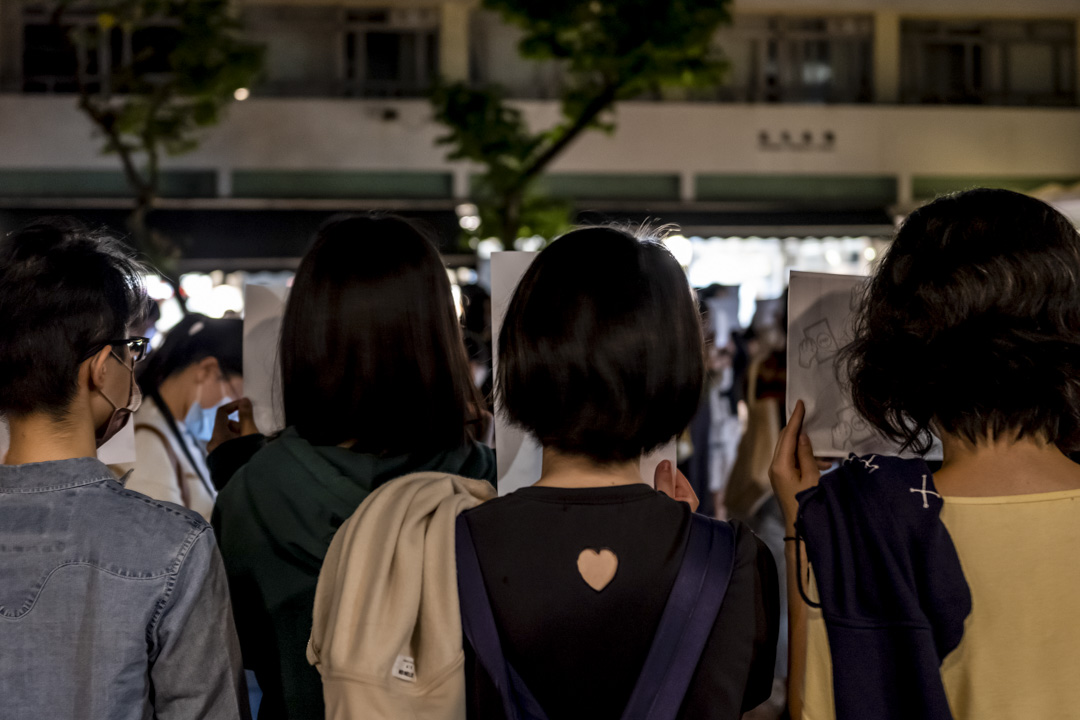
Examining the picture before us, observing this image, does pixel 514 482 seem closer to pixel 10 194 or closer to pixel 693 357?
pixel 693 357

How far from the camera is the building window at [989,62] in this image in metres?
15.1

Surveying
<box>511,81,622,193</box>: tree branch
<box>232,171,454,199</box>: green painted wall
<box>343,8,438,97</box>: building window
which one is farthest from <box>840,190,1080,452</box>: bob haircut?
<box>343,8,438,97</box>: building window

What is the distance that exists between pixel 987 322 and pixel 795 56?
14.7m

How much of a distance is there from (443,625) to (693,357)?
1.75 ft

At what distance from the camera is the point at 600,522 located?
4.32 ft

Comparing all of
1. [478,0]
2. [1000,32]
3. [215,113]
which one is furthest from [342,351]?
[1000,32]

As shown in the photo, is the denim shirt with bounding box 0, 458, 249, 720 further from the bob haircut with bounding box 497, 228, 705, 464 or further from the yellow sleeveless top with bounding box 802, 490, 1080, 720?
the yellow sleeveless top with bounding box 802, 490, 1080, 720

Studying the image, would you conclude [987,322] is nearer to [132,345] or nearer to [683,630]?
[683,630]

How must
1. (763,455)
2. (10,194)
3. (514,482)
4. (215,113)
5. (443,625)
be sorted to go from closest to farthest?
(443,625) < (514,482) < (763,455) < (215,113) < (10,194)

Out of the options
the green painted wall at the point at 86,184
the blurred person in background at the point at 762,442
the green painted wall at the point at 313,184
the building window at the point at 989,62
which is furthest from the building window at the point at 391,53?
the blurred person in background at the point at 762,442

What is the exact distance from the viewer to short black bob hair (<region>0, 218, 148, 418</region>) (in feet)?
4.86

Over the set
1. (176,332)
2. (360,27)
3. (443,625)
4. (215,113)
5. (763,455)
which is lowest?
(763,455)

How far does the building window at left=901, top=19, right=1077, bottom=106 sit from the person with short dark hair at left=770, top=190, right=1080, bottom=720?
1533 cm

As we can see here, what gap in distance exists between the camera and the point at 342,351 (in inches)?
65.5
